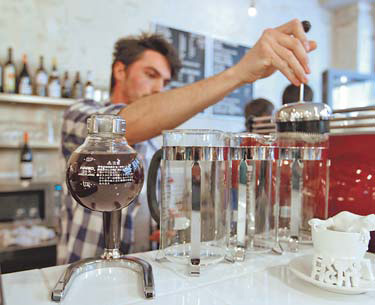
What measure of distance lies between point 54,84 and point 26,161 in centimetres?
55

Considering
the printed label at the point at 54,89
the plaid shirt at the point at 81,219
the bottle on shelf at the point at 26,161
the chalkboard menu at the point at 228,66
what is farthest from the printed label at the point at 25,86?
the chalkboard menu at the point at 228,66

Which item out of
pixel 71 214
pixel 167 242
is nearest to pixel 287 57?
pixel 167 242

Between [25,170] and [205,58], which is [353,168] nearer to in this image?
[25,170]

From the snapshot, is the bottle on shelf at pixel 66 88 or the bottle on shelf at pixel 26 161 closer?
the bottle on shelf at pixel 26 161

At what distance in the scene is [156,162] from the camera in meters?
0.70

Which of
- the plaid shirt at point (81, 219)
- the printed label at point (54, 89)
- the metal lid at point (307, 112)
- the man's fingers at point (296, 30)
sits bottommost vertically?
the plaid shirt at point (81, 219)

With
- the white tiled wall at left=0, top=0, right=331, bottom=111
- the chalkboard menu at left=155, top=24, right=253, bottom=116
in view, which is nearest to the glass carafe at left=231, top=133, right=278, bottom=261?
the white tiled wall at left=0, top=0, right=331, bottom=111

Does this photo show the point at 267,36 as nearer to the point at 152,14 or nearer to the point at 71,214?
the point at 71,214

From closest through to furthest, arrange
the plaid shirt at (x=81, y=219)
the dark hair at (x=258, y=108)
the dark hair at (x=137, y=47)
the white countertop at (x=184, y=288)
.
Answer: the white countertop at (x=184, y=288) → the plaid shirt at (x=81, y=219) → the dark hair at (x=137, y=47) → the dark hair at (x=258, y=108)

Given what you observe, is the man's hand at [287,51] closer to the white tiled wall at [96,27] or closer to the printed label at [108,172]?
the printed label at [108,172]

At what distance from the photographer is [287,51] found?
0.84 meters

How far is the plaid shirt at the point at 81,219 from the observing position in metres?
1.21

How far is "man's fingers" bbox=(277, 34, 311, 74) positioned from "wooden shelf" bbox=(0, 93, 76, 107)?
1.66 m

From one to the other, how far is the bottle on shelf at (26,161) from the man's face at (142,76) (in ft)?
3.26
